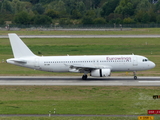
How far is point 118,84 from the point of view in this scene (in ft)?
171

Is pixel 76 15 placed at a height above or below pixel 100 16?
above

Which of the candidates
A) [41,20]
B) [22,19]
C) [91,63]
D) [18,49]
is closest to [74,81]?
[91,63]

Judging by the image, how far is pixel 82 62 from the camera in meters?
56.6

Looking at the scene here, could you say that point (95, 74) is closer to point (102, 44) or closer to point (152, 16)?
point (102, 44)

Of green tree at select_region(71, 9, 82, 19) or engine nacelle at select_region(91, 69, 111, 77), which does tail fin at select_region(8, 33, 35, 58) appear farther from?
green tree at select_region(71, 9, 82, 19)

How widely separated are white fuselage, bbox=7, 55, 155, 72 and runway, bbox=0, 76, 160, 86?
1.53 metres

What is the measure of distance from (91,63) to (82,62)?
1.24m

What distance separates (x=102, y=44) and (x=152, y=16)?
7203 centimetres

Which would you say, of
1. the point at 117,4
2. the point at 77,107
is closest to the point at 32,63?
the point at 77,107

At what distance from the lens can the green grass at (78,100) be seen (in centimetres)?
3781

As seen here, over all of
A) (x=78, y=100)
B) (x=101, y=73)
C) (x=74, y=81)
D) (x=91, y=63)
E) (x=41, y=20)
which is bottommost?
(x=74, y=81)

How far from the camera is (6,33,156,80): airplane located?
56.0m

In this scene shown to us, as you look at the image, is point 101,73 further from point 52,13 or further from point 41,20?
point 52,13

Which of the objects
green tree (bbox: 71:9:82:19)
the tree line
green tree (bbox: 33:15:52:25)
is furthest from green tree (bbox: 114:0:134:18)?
green tree (bbox: 33:15:52:25)
